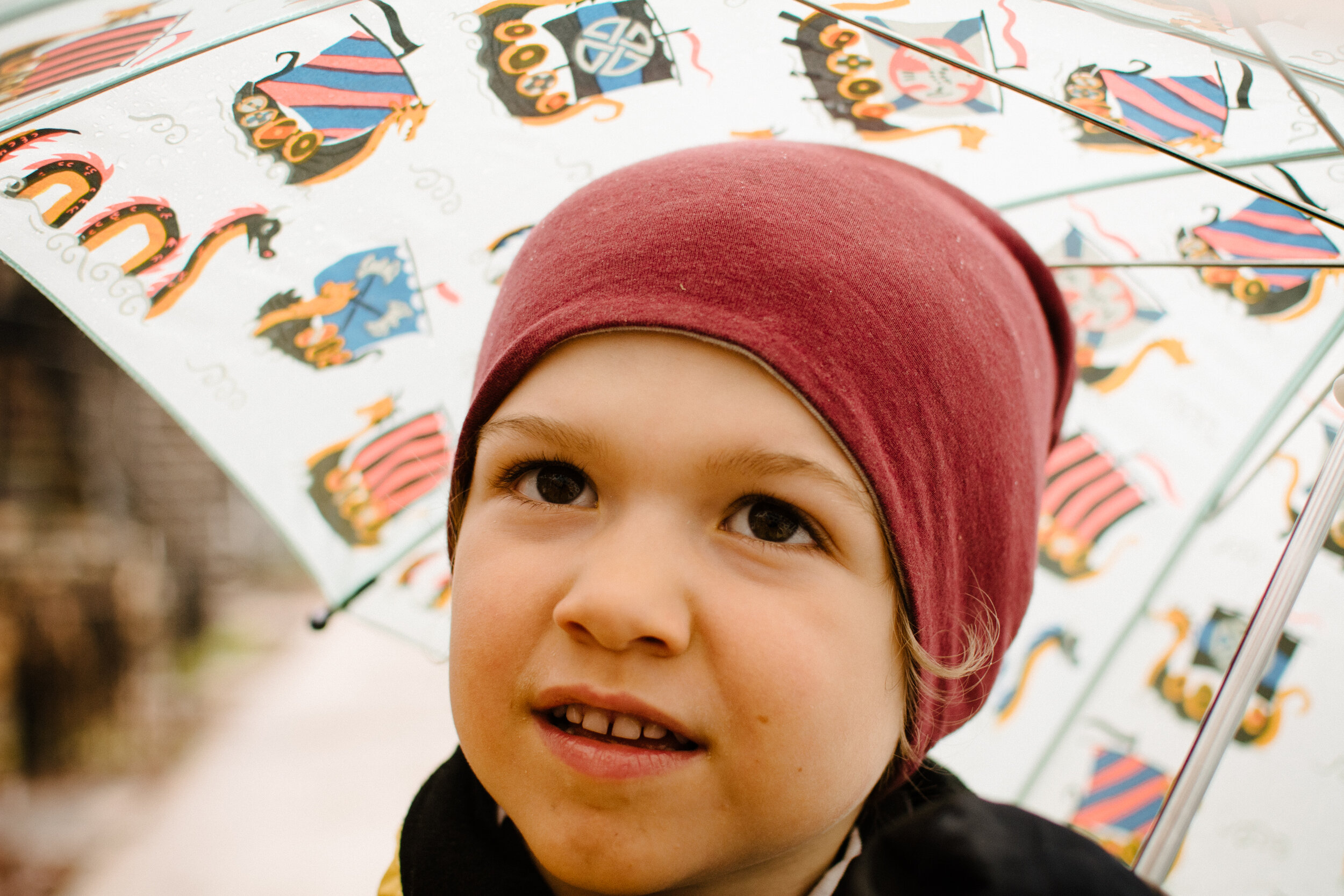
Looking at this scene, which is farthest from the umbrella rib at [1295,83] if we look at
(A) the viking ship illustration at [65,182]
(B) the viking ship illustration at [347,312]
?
(A) the viking ship illustration at [65,182]

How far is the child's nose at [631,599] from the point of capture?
0.95 metres

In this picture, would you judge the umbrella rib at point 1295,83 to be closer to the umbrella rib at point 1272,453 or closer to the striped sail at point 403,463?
the umbrella rib at point 1272,453

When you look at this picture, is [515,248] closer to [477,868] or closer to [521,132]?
[521,132]

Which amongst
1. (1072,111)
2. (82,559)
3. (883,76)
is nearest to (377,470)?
(883,76)

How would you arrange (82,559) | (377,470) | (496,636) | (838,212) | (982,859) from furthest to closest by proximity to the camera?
(82,559) < (377,470) < (838,212) < (496,636) < (982,859)

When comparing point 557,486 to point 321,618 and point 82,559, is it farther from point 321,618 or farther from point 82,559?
point 82,559

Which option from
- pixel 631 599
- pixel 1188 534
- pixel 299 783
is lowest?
pixel 299 783

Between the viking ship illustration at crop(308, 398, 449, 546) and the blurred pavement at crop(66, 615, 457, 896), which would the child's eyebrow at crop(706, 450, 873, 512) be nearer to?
the viking ship illustration at crop(308, 398, 449, 546)

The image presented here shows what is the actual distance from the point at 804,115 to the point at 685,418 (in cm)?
60

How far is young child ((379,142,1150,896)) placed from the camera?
3.24ft

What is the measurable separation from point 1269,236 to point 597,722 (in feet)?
4.06

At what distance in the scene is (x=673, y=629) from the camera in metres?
0.96

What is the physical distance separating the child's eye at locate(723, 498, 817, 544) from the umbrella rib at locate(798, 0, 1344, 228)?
0.60m

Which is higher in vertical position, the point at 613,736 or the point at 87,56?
the point at 87,56
